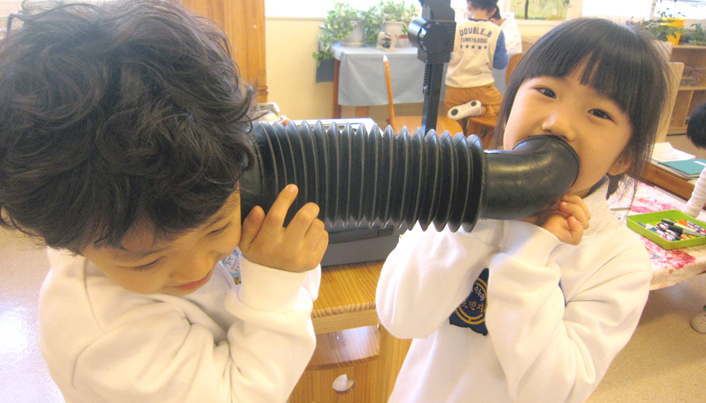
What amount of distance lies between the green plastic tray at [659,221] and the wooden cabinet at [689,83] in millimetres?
3473

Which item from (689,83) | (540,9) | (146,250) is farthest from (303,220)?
(689,83)

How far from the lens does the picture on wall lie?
410cm

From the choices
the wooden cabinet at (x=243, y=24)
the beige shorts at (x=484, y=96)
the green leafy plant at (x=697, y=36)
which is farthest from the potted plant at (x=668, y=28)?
the wooden cabinet at (x=243, y=24)

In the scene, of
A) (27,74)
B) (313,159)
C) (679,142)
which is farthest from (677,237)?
(679,142)

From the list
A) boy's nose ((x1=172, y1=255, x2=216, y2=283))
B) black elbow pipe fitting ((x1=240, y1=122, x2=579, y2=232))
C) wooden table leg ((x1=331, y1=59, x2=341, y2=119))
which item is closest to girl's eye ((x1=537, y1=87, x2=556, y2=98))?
black elbow pipe fitting ((x1=240, y1=122, x2=579, y2=232))

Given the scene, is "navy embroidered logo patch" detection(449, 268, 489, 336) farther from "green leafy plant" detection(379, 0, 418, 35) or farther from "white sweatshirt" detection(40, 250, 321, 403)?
"green leafy plant" detection(379, 0, 418, 35)

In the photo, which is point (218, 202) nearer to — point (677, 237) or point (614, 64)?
point (614, 64)

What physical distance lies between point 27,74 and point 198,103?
13cm

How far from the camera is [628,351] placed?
6.09 ft

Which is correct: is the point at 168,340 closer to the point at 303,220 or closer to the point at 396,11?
the point at 303,220

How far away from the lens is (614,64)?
0.58 meters

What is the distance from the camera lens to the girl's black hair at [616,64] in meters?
0.58

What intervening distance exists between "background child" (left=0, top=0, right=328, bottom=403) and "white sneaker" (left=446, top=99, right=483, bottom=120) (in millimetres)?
2785

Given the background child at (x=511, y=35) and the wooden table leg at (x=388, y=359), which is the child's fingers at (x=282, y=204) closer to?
the wooden table leg at (x=388, y=359)
